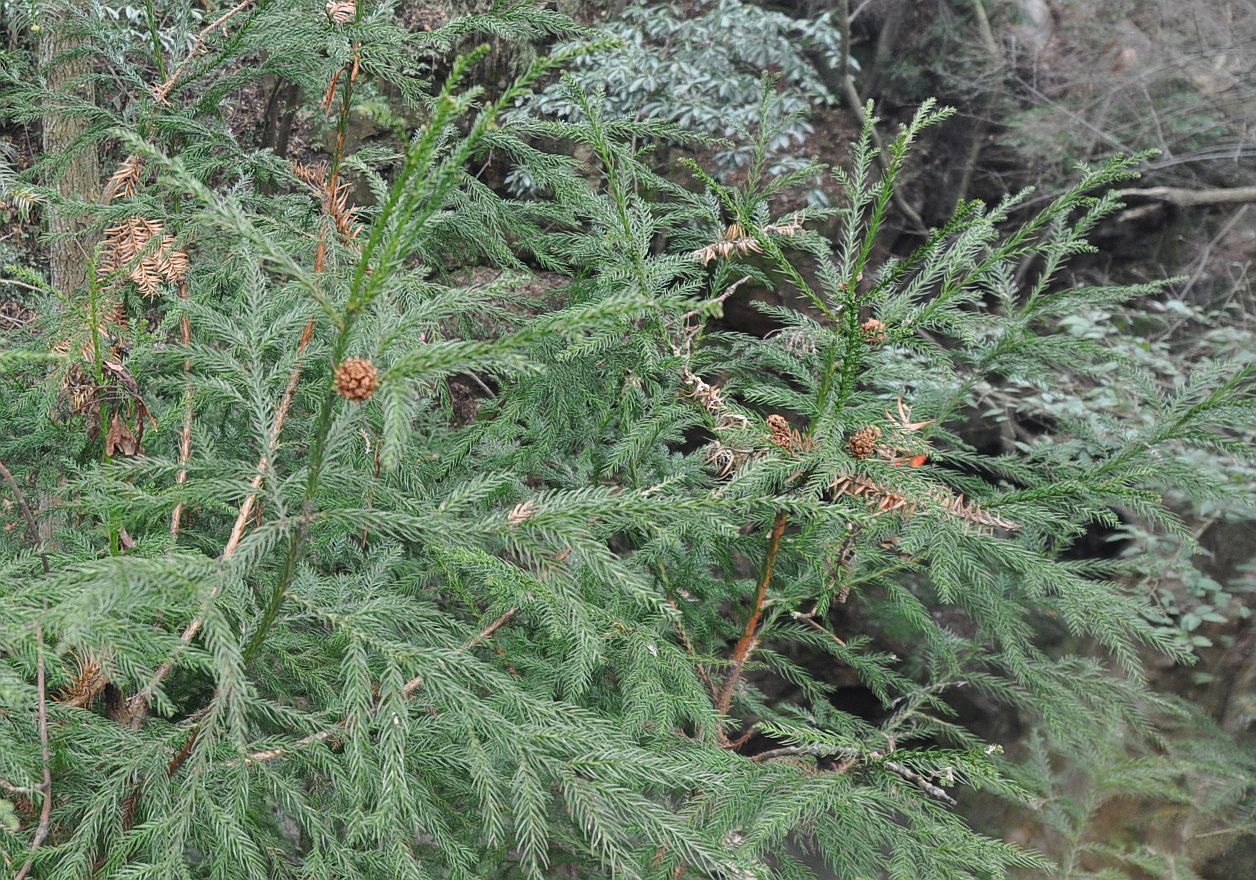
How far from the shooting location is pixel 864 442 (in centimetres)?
120

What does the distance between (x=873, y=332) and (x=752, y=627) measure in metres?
0.52

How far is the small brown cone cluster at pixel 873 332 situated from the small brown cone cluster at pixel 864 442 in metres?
0.13

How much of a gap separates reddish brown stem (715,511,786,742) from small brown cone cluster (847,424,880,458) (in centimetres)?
16

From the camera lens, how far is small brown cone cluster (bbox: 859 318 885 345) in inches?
47.6

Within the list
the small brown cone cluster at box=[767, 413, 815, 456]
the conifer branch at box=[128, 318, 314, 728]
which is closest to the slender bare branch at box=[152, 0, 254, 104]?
the conifer branch at box=[128, 318, 314, 728]

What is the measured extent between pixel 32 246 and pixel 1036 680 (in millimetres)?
5923

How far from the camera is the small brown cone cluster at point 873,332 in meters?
1.21

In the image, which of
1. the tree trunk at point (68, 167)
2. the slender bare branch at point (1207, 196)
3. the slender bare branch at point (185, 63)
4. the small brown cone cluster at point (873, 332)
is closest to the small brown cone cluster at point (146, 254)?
the slender bare branch at point (185, 63)

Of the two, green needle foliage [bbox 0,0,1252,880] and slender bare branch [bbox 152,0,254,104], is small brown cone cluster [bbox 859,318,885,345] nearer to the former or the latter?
green needle foliage [bbox 0,0,1252,880]

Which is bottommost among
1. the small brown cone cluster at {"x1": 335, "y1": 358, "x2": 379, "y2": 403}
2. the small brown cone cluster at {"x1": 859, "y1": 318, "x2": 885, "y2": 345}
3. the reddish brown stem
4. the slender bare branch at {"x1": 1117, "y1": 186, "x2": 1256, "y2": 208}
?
the slender bare branch at {"x1": 1117, "y1": 186, "x2": 1256, "y2": 208}

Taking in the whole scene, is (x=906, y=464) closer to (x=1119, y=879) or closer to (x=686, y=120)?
(x=1119, y=879)

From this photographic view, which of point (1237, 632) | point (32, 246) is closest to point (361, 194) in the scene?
point (32, 246)

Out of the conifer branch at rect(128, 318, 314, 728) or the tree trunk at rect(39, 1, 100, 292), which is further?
the tree trunk at rect(39, 1, 100, 292)

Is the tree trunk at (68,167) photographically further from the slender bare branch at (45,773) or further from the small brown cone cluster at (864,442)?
the small brown cone cluster at (864,442)
